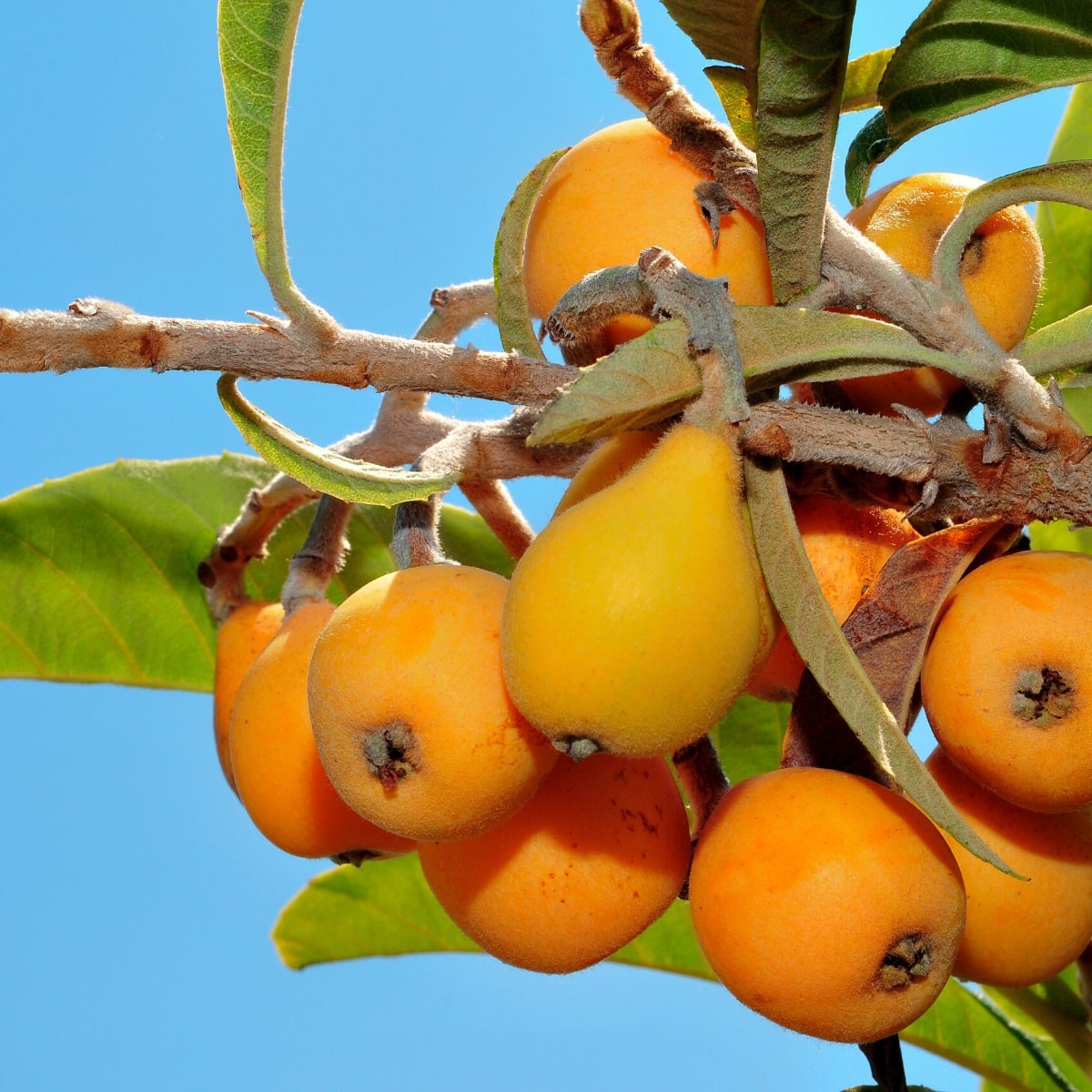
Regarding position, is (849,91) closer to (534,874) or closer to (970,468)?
(970,468)

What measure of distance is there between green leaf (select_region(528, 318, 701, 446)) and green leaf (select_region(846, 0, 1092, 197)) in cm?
42

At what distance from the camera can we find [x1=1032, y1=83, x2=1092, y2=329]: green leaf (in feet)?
6.48

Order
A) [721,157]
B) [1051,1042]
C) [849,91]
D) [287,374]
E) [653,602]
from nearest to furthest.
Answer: [653,602] < [287,374] < [721,157] < [849,91] < [1051,1042]

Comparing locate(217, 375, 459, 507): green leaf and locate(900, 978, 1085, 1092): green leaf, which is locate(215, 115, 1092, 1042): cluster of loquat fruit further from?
locate(900, 978, 1085, 1092): green leaf

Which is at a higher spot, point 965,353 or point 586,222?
point 586,222

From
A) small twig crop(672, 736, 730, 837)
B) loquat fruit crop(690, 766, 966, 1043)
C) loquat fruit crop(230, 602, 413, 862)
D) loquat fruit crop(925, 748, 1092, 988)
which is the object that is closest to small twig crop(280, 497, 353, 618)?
loquat fruit crop(230, 602, 413, 862)

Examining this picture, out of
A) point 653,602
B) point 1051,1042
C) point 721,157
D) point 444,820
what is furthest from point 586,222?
point 1051,1042

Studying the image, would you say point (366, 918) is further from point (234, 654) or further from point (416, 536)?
point (416, 536)

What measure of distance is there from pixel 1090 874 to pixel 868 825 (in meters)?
0.29

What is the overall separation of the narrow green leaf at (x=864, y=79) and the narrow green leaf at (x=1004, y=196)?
0.24m

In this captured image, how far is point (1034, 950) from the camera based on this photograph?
110 centimetres

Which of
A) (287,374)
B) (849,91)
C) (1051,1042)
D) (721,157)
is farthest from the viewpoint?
(1051,1042)

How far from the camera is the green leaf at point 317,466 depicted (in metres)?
1.01

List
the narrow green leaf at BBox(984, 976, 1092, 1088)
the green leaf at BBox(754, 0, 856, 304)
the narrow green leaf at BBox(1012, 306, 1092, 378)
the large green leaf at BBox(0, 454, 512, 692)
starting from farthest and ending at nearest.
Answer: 1. the large green leaf at BBox(0, 454, 512, 692)
2. the narrow green leaf at BBox(984, 976, 1092, 1088)
3. the narrow green leaf at BBox(1012, 306, 1092, 378)
4. the green leaf at BBox(754, 0, 856, 304)
